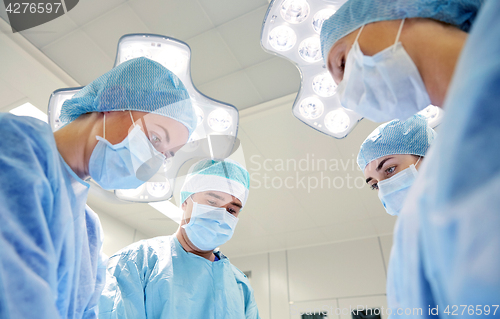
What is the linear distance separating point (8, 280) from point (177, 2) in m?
1.84

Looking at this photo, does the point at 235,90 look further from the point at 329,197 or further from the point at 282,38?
the point at 329,197

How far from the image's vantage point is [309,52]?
144cm

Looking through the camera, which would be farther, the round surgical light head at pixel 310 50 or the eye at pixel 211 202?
the eye at pixel 211 202

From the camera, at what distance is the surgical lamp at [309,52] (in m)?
1.35

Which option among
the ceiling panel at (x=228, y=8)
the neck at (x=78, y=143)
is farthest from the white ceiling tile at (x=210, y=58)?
the neck at (x=78, y=143)

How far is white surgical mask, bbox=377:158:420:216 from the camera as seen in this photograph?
1391 millimetres

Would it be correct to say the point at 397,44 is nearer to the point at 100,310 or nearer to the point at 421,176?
the point at 421,176

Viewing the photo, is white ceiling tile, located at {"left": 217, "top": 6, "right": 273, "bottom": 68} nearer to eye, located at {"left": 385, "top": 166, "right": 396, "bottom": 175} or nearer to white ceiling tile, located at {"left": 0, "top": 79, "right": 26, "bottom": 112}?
eye, located at {"left": 385, "top": 166, "right": 396, "bottom": 175}

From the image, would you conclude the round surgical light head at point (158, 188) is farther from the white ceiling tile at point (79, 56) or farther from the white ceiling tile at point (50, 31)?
the white ceiling tile at point (50, 31)

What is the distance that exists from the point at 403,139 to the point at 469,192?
1192 millimetres

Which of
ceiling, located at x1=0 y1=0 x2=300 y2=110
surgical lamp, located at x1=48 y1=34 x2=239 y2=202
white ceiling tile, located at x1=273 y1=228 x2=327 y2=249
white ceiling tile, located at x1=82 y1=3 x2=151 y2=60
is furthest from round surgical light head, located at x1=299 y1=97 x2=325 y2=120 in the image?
white ceiling tile, located at x1=273 y1=228 x2=327 y2=249

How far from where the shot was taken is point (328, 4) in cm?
131

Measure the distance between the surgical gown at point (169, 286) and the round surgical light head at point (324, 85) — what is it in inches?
40.9

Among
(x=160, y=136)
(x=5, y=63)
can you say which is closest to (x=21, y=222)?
(x=160, y=136)
